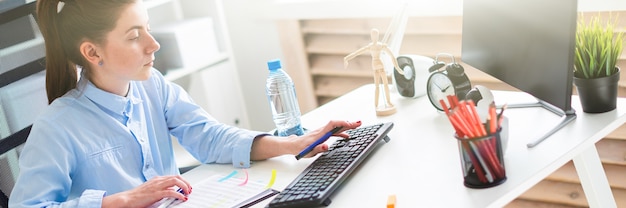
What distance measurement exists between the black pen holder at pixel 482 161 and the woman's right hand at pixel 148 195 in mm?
555

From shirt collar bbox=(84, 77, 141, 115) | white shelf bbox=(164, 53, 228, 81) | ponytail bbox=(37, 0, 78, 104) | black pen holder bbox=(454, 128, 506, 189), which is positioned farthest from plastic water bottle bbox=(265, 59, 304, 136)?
white shelf bbox=(164, 53, 228, 81)

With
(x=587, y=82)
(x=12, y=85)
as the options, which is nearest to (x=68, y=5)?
(x=12, y=85)

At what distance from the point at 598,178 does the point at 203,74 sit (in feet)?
5.39

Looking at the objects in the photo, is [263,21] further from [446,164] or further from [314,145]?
[446,164]

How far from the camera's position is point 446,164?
137cm

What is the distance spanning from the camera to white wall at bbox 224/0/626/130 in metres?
2.39

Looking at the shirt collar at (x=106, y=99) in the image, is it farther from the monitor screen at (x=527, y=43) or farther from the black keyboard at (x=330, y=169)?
the monitor screen at (x=527, y=43)

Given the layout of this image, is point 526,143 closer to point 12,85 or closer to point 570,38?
point 570,38

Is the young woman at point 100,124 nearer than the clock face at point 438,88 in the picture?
Yes

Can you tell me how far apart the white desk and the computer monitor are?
5 centimetres

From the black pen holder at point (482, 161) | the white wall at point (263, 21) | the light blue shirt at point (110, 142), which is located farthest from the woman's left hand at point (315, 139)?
the white wall at point (263, 21)

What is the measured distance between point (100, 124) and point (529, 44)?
36.3 inches

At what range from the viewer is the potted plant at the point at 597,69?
4.76 feet

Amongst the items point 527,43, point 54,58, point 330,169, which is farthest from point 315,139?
point 54,58
